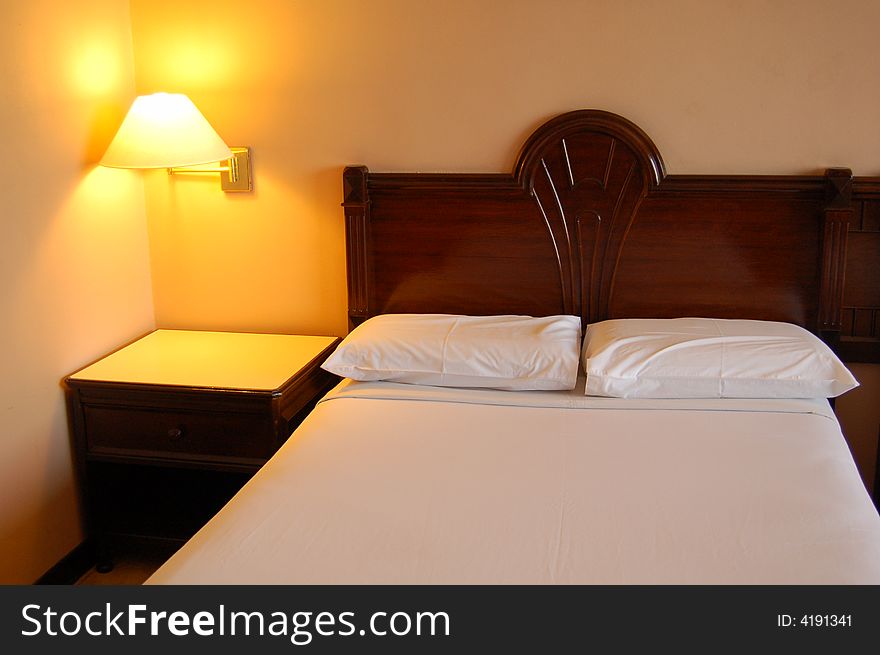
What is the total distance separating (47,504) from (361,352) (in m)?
0.90

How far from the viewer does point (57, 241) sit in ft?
7.74

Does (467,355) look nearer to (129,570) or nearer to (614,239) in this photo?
(614,239)

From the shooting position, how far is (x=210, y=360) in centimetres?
252

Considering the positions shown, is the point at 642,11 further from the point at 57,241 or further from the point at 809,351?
the point at 57,241

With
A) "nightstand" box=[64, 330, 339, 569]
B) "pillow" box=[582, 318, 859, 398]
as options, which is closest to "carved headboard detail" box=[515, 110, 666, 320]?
"pillow" box=[582, 318, 859, 398]

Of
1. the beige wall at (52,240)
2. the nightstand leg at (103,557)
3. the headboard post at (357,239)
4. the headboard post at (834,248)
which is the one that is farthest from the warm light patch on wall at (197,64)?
the headboard post at (834,248)

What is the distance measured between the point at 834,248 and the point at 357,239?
1.24 metres

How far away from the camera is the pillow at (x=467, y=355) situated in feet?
7.28

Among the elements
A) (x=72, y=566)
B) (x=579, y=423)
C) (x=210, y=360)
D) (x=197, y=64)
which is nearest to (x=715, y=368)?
(x=579, y=423)

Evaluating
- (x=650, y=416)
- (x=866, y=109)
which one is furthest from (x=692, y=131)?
(x=650, y=416)

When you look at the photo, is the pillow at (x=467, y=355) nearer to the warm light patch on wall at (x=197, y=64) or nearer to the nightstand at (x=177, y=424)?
the nightstand at (x=177, y=424)

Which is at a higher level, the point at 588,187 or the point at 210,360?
the point at 588,187

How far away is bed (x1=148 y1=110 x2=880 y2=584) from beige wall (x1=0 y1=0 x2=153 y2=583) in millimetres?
673

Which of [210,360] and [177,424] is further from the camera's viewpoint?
[210,360]
